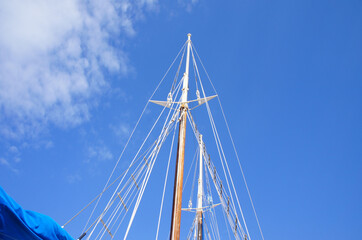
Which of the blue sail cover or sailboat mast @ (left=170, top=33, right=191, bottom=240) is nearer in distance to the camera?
the blue sail cover

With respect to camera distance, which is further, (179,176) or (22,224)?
(179,176)

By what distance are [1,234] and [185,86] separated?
1050 centimetres

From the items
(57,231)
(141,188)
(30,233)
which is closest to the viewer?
(30,233)

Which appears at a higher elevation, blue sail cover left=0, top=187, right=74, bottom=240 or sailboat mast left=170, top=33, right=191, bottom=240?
sailboat mast left=170, top=33, right=191, bottom=240

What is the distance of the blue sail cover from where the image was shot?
169 inches

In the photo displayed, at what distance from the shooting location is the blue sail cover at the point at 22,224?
14.1 feet

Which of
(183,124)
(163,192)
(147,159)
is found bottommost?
(163,192)

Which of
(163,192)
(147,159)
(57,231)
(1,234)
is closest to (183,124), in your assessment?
(147,159)

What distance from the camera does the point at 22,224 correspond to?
455 centimetres

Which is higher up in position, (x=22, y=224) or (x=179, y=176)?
(x=179, y=176)

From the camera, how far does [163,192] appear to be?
12422mm

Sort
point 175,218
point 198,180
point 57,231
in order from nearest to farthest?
point 57,231
point 175,218
point 198,180

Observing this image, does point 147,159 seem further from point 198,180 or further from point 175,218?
point 198,180

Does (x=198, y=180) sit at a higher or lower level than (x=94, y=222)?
higher
